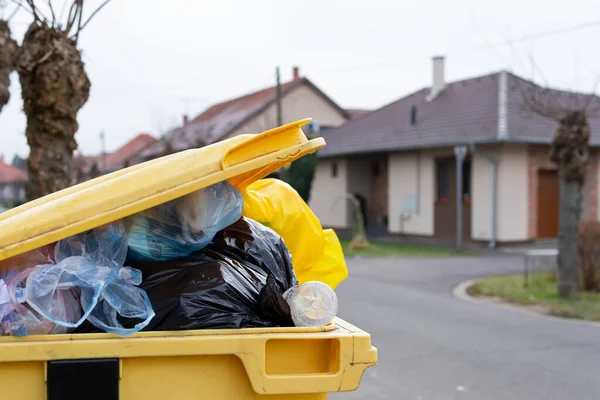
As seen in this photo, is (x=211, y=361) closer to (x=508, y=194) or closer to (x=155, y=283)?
(x=155, y=283)

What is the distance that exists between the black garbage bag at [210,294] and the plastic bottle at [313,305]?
2.2 inches

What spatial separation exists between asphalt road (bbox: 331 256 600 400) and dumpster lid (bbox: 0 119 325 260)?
3587 millimetres

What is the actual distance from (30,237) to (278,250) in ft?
4.41

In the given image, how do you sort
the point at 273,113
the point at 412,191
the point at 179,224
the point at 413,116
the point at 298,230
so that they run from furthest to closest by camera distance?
the point at 273,113 < the point at 413,116 < the point at 412,191 < the point at 298,230 < the point at 179,224

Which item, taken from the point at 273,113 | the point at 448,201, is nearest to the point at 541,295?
the point at 448,201

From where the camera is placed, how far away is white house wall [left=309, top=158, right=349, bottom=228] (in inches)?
1048

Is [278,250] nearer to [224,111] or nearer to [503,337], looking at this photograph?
[503,337]

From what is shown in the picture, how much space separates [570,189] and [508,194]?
9001 millimetres

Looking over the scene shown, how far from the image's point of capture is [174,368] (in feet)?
7.44

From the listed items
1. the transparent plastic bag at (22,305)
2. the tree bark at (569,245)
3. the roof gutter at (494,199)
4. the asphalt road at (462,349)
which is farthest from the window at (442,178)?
the transparent plastic bag at (22,305)

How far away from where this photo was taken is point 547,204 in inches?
800

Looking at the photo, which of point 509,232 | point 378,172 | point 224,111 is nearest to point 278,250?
point 509,232

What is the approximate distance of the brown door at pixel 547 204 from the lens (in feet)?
66.2

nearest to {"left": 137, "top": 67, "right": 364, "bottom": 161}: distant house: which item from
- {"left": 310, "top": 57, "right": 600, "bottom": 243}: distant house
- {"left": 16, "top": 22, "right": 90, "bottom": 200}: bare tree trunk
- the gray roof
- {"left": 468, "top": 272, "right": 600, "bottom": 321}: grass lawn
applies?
the gray roof
